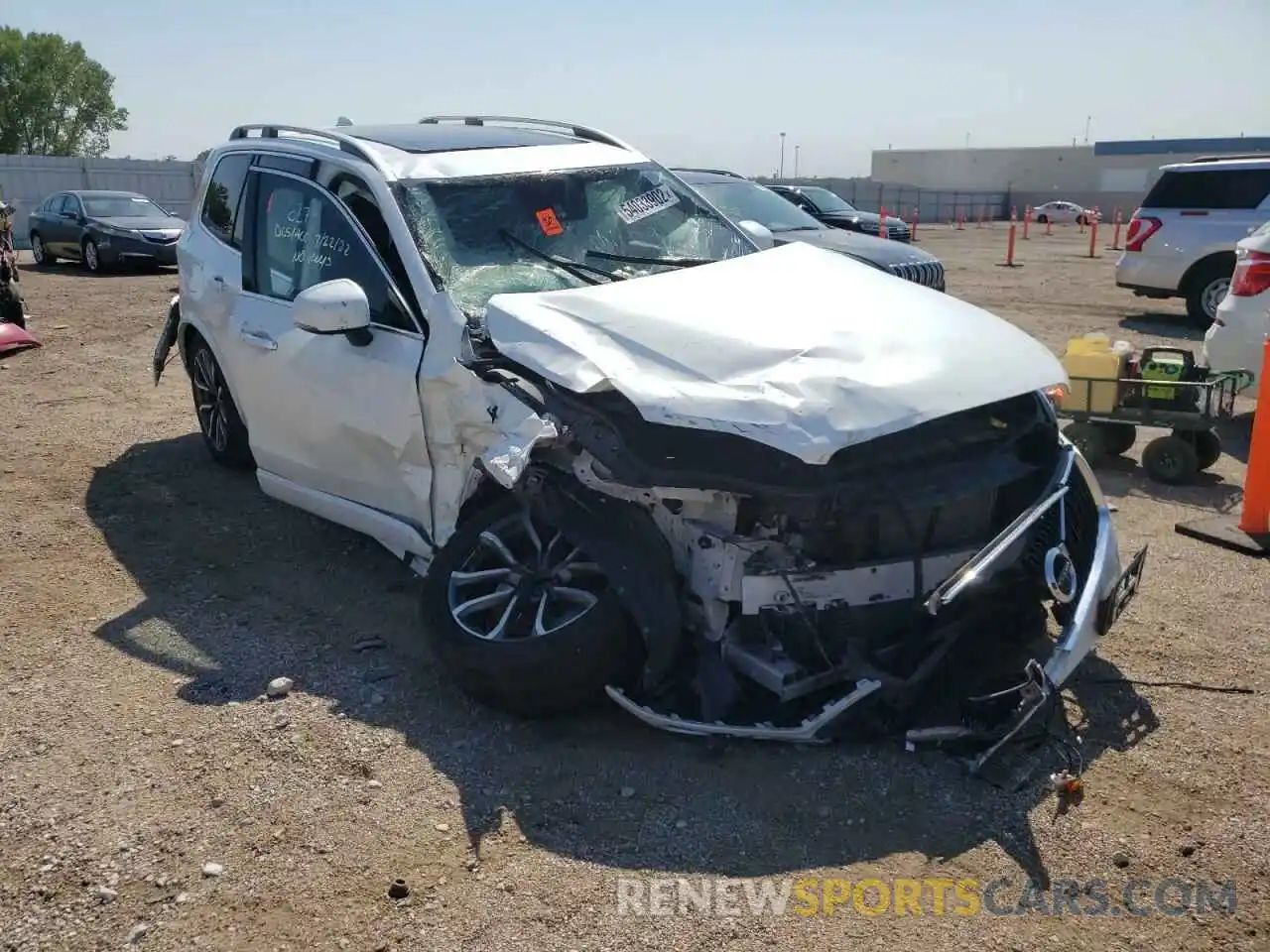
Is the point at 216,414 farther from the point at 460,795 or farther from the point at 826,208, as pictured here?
the point at 826,208

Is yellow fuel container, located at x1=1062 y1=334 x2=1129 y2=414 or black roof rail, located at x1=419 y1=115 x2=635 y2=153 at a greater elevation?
black roof rail, located at x1=419 y1=115 x2=635 y2=153

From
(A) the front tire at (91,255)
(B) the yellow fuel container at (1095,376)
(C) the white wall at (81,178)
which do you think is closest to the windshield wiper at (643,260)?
(B) the yellow fuel container at (1095,376)

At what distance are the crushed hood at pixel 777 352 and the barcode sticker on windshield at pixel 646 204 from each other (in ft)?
3.00

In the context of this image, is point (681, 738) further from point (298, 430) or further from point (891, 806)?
point (298, 430)

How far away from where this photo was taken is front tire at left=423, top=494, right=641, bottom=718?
11.8ft

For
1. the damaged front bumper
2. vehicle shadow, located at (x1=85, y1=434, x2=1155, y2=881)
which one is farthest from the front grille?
the damaged front bumper

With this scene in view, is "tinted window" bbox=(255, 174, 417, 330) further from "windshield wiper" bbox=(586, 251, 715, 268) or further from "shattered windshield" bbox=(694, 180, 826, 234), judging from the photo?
"shattered windshield" bbox=(694, 180, 826, 234)

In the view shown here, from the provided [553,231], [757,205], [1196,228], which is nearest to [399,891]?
[553,231]

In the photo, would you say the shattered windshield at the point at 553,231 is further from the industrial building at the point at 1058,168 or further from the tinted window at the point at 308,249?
the industrial building at the point at 1058,168

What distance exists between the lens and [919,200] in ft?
171

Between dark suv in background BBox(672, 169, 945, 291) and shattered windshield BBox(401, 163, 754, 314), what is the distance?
5.82 metres

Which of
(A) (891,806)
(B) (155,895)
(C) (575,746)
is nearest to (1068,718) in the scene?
(A) (891,806)

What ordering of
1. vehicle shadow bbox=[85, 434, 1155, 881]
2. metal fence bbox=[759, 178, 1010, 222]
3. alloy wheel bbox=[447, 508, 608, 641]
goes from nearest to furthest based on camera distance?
vehicle shadow bbox=[85, 434, 1155, 881] → alloy wheel bbox=[447, 508, 608, 641] → metal fence bbox=[759, 178, 1010, 222]

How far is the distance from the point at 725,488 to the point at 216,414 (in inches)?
173
